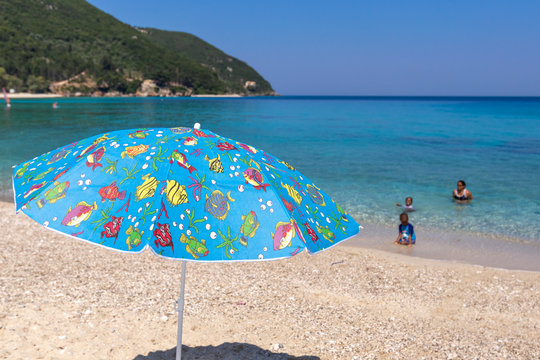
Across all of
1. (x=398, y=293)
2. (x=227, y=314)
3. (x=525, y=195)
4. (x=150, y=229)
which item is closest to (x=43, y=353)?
(x=227, y=314)

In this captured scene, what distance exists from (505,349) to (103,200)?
225 inches

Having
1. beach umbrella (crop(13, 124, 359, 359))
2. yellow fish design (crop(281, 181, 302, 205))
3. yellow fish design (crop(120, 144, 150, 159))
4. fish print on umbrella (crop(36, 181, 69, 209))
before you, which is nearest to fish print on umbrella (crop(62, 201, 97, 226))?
beach umbrella (crop(13, 124, 359, 359))

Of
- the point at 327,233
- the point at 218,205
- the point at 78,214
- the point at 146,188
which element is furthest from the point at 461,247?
the point at 78,214

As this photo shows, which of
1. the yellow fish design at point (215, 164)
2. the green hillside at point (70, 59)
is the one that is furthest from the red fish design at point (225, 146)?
the green hillside at point (70, 59)

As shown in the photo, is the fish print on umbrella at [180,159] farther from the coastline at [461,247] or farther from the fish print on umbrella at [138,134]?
the coastline at [461,247]

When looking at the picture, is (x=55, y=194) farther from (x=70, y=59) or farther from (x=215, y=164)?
(x=70, y=59)

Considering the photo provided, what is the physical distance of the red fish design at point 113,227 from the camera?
9.48 ft

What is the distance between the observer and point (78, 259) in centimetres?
880

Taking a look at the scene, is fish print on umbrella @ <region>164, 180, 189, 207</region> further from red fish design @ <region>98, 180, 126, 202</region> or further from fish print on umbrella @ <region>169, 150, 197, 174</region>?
red fish design @ <region>98, 180, 126, 202</region>

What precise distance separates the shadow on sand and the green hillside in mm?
142373

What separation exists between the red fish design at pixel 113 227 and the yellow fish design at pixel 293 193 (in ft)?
4.13

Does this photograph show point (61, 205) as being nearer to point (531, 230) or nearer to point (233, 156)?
point (233, 156)

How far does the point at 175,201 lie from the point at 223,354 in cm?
334

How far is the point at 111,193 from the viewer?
3078 mm
